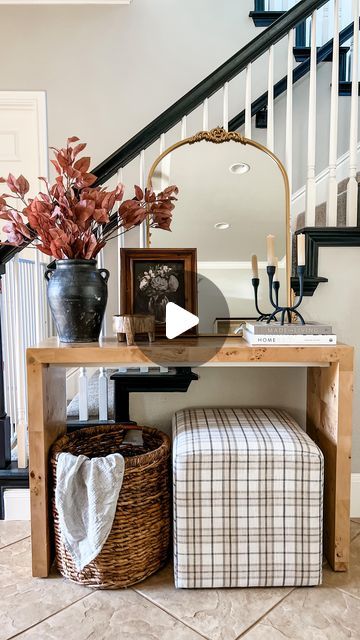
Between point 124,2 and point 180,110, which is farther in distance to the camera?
point 124,2

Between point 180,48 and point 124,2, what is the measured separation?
1.51 feet

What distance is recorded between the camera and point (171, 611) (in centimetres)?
131

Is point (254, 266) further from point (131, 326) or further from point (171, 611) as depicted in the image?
point (171, 611)

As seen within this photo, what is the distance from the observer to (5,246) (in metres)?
1.77

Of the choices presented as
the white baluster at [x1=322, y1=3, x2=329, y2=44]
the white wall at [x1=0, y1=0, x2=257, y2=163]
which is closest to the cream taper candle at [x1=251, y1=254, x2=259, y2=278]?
the white wall at [x1=0, y1=0, x2=257, y2=163]

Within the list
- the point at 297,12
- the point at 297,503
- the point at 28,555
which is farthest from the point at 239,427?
the point at 297,12

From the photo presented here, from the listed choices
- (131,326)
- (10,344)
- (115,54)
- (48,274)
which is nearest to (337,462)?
(131,326)

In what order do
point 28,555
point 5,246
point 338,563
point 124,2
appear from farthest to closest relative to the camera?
point 124,2 < point 5,246 < point 28,555 < point 338,563

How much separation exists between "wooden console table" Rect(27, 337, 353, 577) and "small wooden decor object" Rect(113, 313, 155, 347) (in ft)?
0.12

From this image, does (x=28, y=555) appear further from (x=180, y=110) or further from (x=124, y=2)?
(x=124, y=2)

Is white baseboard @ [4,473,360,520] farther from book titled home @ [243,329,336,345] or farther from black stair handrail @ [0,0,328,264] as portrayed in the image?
black stair handrail @ [0,0,328,264]

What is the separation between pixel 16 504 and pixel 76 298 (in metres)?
0.99

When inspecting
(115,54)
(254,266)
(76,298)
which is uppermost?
(115,54)

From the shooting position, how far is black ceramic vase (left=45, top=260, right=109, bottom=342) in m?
1.44
